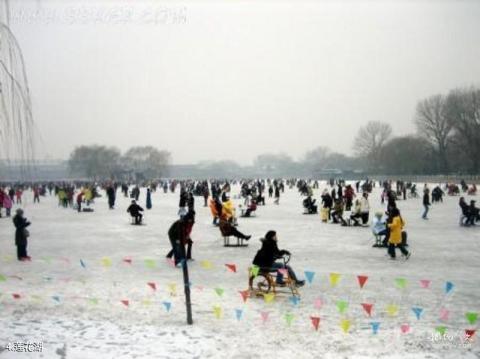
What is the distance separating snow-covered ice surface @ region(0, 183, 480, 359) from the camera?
18.4 ft

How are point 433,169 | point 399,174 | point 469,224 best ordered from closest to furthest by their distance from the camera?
1. point 469,224
2. point 433,169
3. point 399,174

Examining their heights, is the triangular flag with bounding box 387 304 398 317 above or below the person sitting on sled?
below

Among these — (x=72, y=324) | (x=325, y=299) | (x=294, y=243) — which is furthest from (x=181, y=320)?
(x=294, y=243)

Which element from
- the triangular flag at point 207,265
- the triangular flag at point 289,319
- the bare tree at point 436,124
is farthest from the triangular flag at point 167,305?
the bare tree at point 436,124

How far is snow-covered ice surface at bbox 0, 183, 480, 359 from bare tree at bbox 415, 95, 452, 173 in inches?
2553

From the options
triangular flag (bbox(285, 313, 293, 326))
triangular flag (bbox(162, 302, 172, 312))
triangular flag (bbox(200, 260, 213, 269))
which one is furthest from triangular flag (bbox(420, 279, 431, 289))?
triangular flag (bbox(162, 302, 172, 312))

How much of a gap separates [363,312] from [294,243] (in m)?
7.30

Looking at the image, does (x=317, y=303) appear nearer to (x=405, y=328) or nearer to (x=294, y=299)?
(x=294, y=299)

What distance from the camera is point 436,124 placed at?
7506 cm

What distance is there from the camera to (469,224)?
1880 centimetres

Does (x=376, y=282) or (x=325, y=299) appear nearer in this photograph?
(x=325, y=299)

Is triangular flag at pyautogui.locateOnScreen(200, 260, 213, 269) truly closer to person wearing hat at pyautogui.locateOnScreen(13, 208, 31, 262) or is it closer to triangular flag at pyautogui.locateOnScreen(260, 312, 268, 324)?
triangular flag at pyautogui.locateOnScreen(260, 312, 268, 324)

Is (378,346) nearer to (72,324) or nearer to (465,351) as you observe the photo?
(465,351)

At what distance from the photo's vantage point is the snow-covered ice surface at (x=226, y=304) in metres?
5.61
